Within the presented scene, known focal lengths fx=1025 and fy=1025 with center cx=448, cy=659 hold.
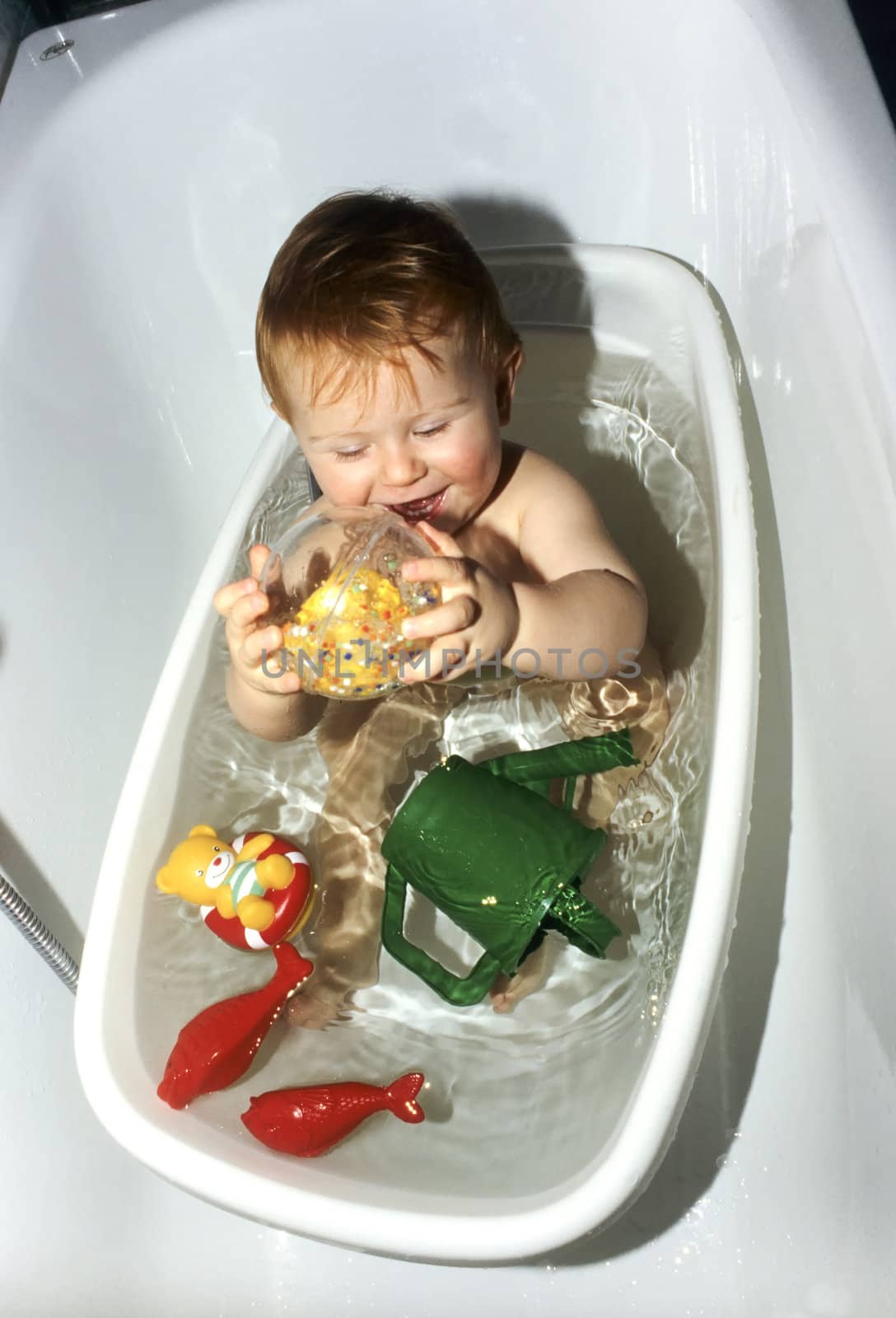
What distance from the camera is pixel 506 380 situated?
2.91 feet

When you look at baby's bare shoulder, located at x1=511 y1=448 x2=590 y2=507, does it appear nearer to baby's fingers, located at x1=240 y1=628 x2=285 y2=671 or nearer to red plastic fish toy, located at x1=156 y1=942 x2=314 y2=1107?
baby's fingers, located at x1=240 y1=628 x2=285 y2=671

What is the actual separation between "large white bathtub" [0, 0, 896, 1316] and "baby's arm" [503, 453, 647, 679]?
0.59 ft

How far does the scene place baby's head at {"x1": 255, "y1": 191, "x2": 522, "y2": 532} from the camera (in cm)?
76

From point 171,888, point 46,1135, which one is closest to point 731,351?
Answer: point 171,888

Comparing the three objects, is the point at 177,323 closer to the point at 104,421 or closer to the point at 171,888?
the point at 104,421

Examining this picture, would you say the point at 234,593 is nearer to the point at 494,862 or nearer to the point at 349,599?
the point at 349,599

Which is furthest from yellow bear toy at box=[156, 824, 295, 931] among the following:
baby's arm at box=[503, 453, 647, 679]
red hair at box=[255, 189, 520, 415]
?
red hair at box=[255, 189, 520, 415]

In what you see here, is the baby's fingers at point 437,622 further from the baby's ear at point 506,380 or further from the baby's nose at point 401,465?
the baby's ear at point 506,380

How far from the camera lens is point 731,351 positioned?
107 cm

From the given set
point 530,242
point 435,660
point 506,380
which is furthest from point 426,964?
point 530,242

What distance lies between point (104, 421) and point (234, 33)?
0.44 metres

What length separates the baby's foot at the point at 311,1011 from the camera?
33.4 inches

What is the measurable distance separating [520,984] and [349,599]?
0.39 metres

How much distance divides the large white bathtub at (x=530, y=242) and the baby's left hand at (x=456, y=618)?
274 millimetres
